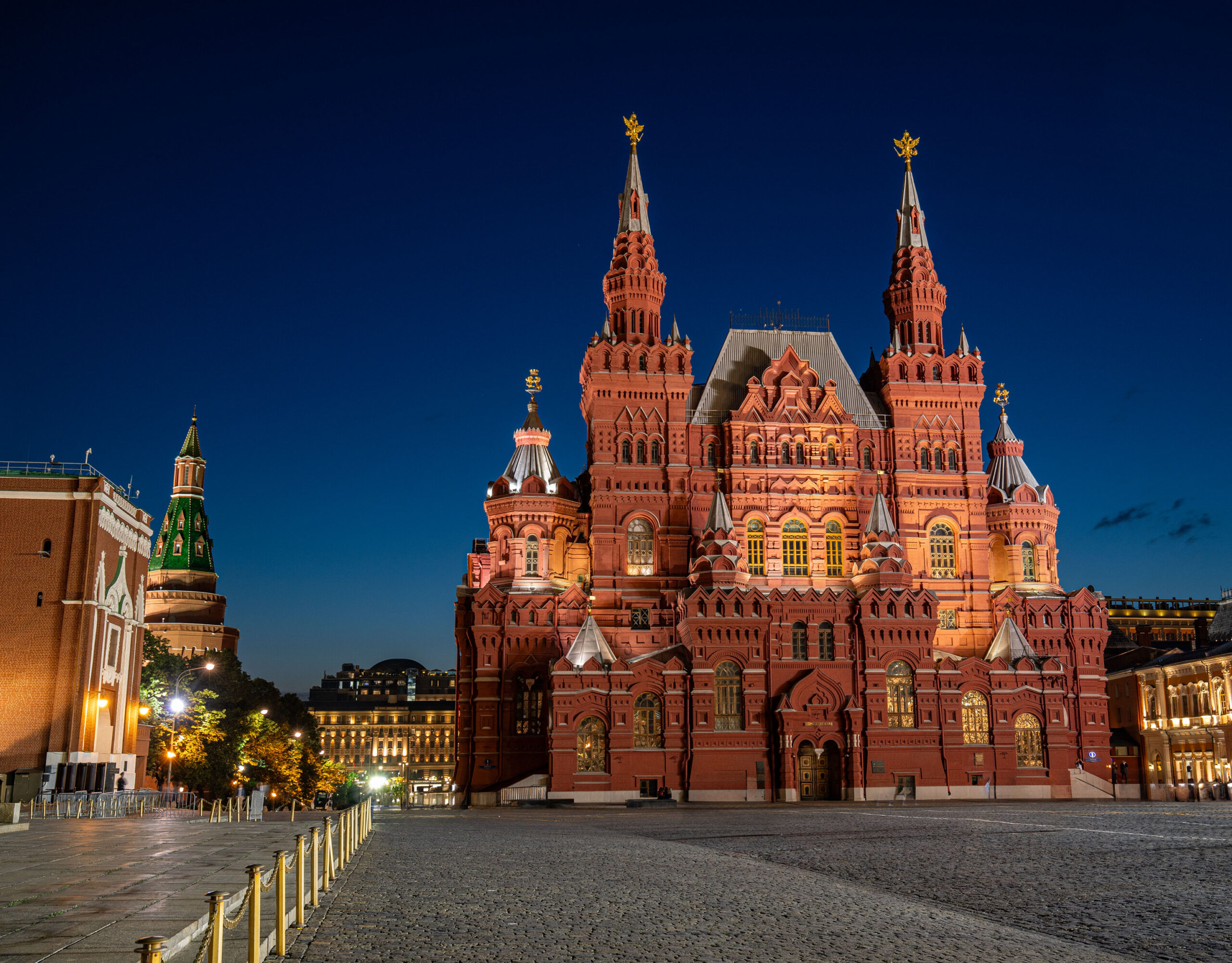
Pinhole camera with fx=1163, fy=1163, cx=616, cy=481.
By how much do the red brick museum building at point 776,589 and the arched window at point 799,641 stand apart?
0.11 m

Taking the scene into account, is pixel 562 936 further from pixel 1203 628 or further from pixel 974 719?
pixel 1203 628

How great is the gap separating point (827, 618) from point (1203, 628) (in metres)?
49.6

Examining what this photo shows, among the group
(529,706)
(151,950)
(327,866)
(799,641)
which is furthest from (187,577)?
(151,950)

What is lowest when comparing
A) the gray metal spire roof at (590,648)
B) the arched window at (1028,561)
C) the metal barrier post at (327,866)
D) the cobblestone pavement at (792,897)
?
the cobblestone pavement at (792,897)

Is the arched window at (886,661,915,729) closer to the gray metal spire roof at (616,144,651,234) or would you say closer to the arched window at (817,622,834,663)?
the arched window at (817,622,834,663)

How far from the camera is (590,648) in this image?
68125 mm

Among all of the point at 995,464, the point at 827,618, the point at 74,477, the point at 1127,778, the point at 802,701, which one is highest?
the point at 995,464

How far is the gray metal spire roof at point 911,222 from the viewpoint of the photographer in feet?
270

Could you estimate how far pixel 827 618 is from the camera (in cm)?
7056

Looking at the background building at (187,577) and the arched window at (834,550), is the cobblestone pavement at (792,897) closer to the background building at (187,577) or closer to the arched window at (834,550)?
the arched window at (834,550)

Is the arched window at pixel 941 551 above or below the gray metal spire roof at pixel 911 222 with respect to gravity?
below

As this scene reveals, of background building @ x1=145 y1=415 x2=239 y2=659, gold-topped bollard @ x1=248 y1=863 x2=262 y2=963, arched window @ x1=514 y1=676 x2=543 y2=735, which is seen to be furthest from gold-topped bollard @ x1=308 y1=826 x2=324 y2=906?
background building @ x1=145 y1=415 x2=239 y2=659

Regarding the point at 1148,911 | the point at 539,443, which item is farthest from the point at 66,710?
the point at 1148,911

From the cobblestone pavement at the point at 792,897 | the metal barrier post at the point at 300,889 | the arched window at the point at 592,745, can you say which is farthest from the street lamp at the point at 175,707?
the metal barrier post at the point at 300,889
